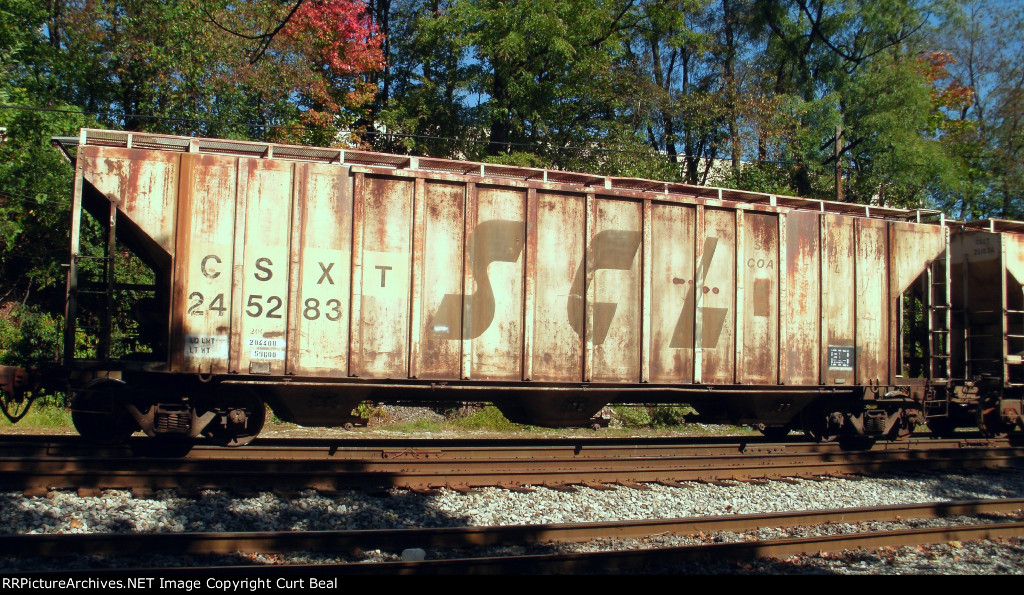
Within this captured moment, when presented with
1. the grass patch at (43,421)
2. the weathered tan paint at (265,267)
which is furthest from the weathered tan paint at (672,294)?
the grass patch at (43,421)

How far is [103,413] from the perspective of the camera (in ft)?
26.3

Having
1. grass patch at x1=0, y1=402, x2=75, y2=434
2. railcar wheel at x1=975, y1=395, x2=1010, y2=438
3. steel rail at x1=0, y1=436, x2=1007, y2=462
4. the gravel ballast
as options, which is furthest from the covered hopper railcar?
grass patch at x1=0, y1=402, x2=75, y2=434

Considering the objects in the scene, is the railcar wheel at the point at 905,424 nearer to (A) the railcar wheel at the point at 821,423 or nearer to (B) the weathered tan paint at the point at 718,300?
(A) the railcar wheel at the point at 821,423

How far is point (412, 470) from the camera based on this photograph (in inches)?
324

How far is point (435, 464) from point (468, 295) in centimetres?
217

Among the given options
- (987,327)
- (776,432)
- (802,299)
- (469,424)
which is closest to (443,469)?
(802,299)

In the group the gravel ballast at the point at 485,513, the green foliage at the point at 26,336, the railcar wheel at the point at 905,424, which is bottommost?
the gravel ballast at the point at 485,513

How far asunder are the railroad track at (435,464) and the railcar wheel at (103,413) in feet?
0.75

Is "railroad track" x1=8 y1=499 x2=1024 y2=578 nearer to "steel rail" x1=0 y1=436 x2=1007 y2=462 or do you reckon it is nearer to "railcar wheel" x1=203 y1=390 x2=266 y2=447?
"steel rail" x1=0 y1=436 x2=1007 y2=462

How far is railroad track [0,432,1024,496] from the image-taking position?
7348 mm

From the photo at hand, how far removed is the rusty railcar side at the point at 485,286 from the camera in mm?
8352

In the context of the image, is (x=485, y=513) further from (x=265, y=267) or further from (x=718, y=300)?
(x=718, y=300)

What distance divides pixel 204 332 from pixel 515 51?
14.1 metres

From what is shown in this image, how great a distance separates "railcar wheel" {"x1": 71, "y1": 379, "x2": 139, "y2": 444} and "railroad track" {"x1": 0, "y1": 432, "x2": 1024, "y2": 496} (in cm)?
23
